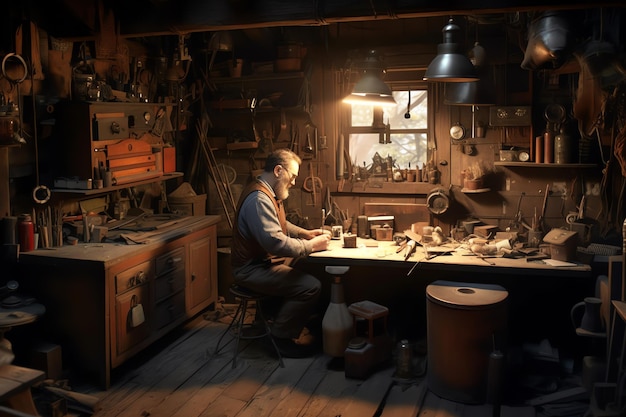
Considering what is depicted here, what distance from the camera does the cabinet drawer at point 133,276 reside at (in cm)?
507

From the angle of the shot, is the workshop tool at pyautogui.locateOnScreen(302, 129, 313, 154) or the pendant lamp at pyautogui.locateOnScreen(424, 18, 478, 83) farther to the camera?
the workshop tool at pyautogui.locateOnScreen(302, 129, 313, 154)

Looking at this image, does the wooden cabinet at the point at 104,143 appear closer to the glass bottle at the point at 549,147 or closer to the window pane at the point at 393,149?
the window pane at the point at 393,149

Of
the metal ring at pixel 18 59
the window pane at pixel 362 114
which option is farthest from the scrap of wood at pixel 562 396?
the metal ring at pixel 18 59

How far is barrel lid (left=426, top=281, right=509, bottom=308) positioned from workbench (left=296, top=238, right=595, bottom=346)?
0.16m

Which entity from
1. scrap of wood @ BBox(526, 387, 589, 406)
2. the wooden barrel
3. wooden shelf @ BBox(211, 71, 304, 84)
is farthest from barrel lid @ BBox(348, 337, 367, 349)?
wooden shelf @ BBox(211, 71, 304, 84)

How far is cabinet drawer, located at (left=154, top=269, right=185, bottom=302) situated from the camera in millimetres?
5625

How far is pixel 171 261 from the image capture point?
5801 mm

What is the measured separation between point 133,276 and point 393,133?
2792 millimetres

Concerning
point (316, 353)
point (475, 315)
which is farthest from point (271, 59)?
point (475, 315)

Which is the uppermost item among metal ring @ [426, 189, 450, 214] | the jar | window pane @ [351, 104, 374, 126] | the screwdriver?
window pane @ [351, 104, 374, 126]

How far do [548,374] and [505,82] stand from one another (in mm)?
2508

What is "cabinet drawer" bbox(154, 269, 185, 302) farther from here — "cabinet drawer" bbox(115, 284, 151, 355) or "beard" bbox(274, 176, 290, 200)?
"beard" bbox(274, 176, 290, 200)

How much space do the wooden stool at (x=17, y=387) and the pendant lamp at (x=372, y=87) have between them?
10.8 ft

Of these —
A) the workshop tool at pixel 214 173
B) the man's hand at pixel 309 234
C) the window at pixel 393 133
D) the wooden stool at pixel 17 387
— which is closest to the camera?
the wooden stool at pixel 17 387
